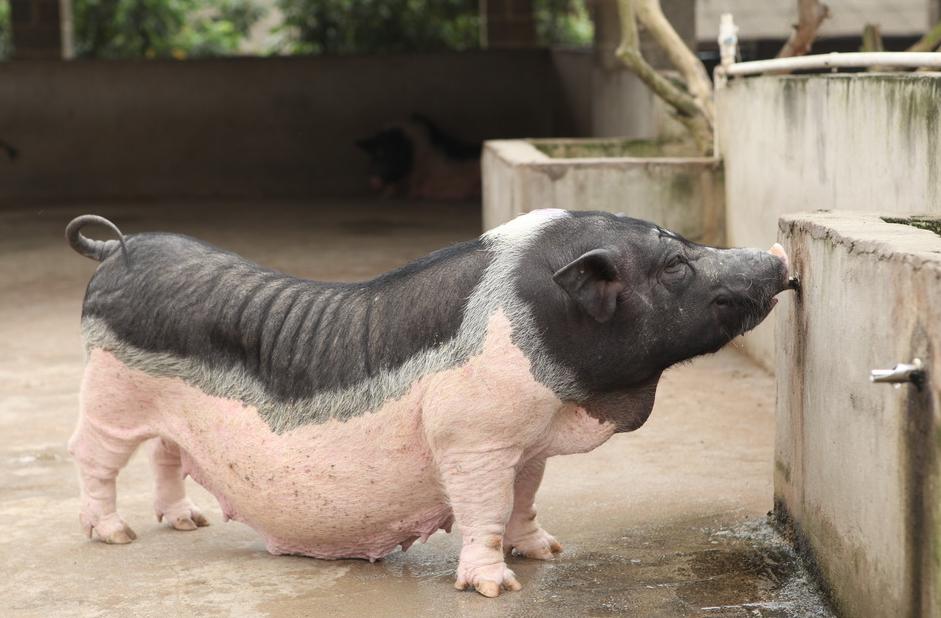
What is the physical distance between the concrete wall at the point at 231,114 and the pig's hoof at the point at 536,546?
11.9m

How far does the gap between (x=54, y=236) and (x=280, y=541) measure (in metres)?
8.97

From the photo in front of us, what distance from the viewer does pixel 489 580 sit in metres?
3.89

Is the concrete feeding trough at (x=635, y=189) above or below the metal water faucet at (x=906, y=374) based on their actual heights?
above

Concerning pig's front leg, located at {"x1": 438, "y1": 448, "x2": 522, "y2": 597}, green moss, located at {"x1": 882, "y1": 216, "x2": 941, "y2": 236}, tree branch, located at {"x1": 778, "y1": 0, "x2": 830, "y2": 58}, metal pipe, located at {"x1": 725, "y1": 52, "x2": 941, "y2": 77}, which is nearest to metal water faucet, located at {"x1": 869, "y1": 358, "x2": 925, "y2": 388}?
green moss, located at {"x1": 882, "y1": 216, "x2": 941, "y2": 236}

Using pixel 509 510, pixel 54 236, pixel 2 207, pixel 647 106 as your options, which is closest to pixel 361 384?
pixel 509 510

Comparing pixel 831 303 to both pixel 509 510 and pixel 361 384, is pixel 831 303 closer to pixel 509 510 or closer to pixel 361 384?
pixel 509 510

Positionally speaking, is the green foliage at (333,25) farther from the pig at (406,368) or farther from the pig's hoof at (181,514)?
the pig at (406,368)

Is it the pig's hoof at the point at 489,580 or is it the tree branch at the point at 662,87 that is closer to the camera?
the pig's hoof at the point at 489,580

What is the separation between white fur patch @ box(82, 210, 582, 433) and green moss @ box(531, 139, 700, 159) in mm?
5566

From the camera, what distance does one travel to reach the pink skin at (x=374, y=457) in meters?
3.81

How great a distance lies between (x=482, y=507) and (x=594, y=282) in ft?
2.24

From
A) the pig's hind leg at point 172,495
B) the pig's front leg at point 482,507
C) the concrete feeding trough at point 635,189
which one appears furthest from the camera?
the concrete feeding trough at point 635,189

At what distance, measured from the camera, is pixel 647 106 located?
10516mm

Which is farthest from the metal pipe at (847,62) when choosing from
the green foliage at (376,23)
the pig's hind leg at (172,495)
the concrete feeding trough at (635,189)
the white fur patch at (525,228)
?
the green foliage at (376,23)
